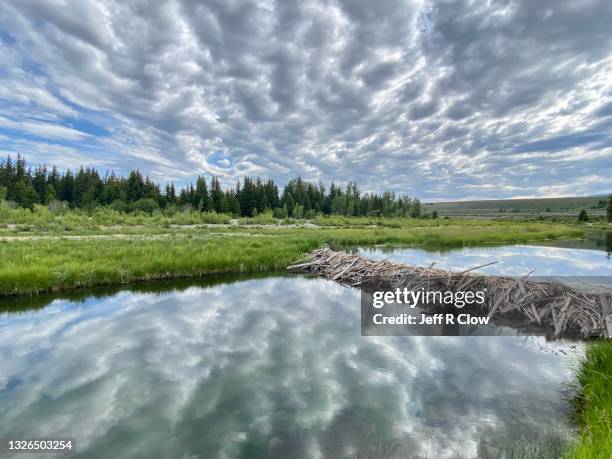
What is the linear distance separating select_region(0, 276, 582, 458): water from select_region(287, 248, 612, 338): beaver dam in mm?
1160

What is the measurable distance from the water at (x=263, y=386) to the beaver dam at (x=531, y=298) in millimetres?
1160

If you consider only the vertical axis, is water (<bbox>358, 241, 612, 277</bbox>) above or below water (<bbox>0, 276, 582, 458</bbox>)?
above

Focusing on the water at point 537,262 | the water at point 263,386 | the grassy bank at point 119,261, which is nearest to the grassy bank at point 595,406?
the water at point 263,386

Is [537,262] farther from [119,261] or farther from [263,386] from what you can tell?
[119,261]

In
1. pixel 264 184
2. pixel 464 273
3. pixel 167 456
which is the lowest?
pixel 167 456

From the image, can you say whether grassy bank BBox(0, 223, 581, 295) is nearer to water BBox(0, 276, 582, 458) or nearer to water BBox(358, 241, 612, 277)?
water BBox(0, 276, 582, 458)

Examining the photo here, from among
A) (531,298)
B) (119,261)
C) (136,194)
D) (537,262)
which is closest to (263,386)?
(531,298)

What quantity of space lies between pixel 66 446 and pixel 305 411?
12.7 feet

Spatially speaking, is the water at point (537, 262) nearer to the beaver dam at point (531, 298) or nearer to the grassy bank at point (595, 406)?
the beaver dam at point (531, 298)

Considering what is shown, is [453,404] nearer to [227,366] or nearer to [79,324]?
[227,366]

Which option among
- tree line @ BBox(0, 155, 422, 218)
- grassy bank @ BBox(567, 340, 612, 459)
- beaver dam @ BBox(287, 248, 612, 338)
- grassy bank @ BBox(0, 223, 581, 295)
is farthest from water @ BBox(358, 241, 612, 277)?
tree line @ BBox(0, 155, 422, 218)

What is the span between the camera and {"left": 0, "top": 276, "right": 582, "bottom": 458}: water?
16.6ft

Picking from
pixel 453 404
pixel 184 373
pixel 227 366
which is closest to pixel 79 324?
pixel 184 373

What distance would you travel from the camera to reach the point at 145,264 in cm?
1536
